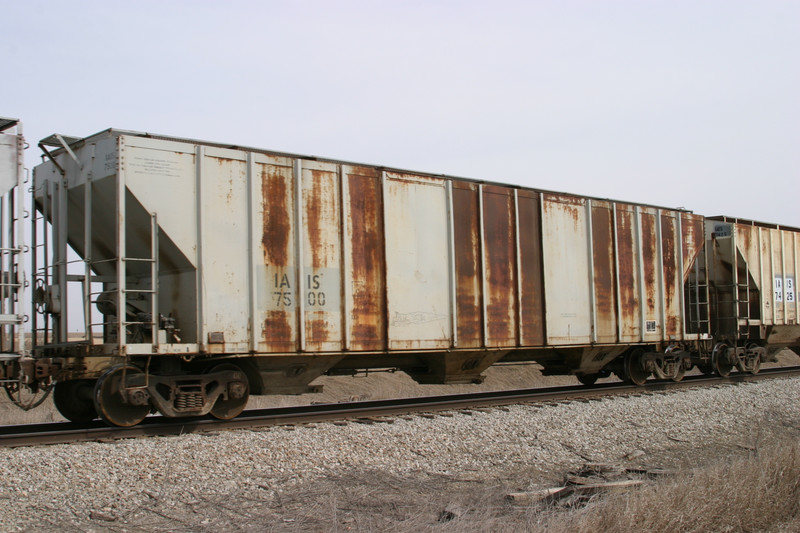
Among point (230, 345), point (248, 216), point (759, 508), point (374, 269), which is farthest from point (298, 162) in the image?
point (759, 508)

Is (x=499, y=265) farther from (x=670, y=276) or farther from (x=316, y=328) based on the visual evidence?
(x=670, y=276)

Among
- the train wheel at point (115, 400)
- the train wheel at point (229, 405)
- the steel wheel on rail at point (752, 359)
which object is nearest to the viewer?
the train wheel at point (115, 400)

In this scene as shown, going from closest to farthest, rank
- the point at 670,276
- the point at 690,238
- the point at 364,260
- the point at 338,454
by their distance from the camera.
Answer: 1. the point at 338,454
2. the point at 364,260
3. the point at 670,276
4. the point at 690,238

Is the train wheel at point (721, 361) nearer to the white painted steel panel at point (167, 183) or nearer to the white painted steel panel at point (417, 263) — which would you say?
the white painted steel panel at point (417, 263)

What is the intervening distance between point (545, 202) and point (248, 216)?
5942 mm

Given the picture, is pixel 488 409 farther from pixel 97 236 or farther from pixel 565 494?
pixel 97 236

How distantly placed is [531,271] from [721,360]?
6510 millimetres

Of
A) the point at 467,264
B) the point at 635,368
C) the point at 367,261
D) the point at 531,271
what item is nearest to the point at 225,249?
the point at 367,261

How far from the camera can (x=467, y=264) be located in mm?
11742

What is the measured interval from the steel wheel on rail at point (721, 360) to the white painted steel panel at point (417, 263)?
26.2 feet

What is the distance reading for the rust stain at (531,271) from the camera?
12.5 metres

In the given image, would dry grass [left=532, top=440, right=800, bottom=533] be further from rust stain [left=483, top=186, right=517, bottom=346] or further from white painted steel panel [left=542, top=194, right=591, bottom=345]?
white painted steel panel [left=542, top=194, right=591, bottom=345]

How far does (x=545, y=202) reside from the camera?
42.8 ft

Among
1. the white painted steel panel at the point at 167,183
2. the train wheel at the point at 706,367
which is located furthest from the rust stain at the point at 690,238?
the white painted steel panel at the point at 167,183
